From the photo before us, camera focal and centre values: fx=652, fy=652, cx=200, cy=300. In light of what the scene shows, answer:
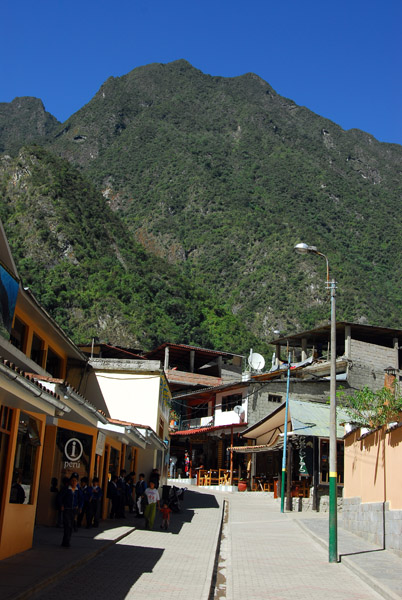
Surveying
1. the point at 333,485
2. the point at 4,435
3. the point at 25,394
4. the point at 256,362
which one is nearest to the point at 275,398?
the point at 256,362

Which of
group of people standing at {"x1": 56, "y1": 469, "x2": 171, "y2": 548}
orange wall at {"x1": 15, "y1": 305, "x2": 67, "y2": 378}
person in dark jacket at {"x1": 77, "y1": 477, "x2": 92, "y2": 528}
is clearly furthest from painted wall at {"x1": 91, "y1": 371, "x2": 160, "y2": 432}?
person in dark jacket at {"x1": 77, "y1": 477, "x2": 92, "y2": 528}

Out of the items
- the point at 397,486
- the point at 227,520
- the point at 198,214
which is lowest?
the point at 227,520

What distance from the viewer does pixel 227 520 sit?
2069 centimetres

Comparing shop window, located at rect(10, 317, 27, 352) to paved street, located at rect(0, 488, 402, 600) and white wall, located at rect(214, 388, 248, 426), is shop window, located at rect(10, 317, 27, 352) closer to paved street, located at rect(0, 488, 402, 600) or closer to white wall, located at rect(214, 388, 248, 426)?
paved street, located at rect(0, 488, 402, 600)

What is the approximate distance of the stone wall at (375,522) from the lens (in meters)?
12.4

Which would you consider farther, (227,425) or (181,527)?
(227,425)

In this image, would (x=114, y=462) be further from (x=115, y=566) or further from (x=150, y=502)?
(x=115, y=566)

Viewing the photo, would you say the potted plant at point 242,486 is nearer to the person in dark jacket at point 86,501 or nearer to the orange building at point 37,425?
the orange building at point 37,425

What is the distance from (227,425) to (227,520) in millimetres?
16922

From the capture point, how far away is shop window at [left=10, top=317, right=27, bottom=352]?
15.7m

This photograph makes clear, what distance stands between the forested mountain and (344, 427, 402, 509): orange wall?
52.3 meters

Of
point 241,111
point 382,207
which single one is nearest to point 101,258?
point 382,207

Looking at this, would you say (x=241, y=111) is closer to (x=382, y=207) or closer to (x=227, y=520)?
(x=382, y=207)

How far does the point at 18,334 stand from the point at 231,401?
25.8 meters
